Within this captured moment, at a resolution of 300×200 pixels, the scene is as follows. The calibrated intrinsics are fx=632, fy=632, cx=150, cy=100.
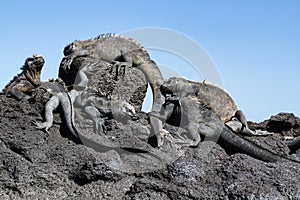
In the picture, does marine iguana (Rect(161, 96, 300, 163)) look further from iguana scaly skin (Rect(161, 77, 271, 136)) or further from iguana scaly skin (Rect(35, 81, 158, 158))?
iguana scaly skin (Rect(35, 81, 158, 158))

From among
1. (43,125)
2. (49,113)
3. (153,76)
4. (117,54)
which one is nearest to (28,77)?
(49,113)

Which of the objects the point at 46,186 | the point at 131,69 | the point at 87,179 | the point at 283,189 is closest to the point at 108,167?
the point at 87,179

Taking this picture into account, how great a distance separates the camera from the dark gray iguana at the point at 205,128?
8422 millimetres

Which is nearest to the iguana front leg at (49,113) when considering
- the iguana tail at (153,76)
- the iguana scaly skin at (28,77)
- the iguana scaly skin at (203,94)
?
the iguana scaly skin at (28,77)

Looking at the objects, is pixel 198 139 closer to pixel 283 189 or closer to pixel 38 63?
pixel 283 189

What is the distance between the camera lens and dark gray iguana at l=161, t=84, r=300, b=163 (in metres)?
8.42

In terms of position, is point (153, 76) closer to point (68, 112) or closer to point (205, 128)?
point (205, 128)

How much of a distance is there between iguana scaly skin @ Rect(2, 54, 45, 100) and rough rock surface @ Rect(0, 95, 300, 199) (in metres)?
0.67

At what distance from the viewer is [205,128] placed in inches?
339

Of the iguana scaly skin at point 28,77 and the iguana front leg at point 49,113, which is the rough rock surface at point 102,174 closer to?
the iguana front leg at point 49,113

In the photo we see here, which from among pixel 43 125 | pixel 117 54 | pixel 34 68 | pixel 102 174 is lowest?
pixel 102 174

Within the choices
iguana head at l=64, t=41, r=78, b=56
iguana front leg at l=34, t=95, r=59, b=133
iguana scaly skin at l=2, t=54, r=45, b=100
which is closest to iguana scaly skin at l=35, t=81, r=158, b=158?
iguana front leg at l=34, t=95, r=59, b=133

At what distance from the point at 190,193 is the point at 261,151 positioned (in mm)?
1464

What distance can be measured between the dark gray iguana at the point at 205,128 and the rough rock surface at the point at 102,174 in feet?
1.11
